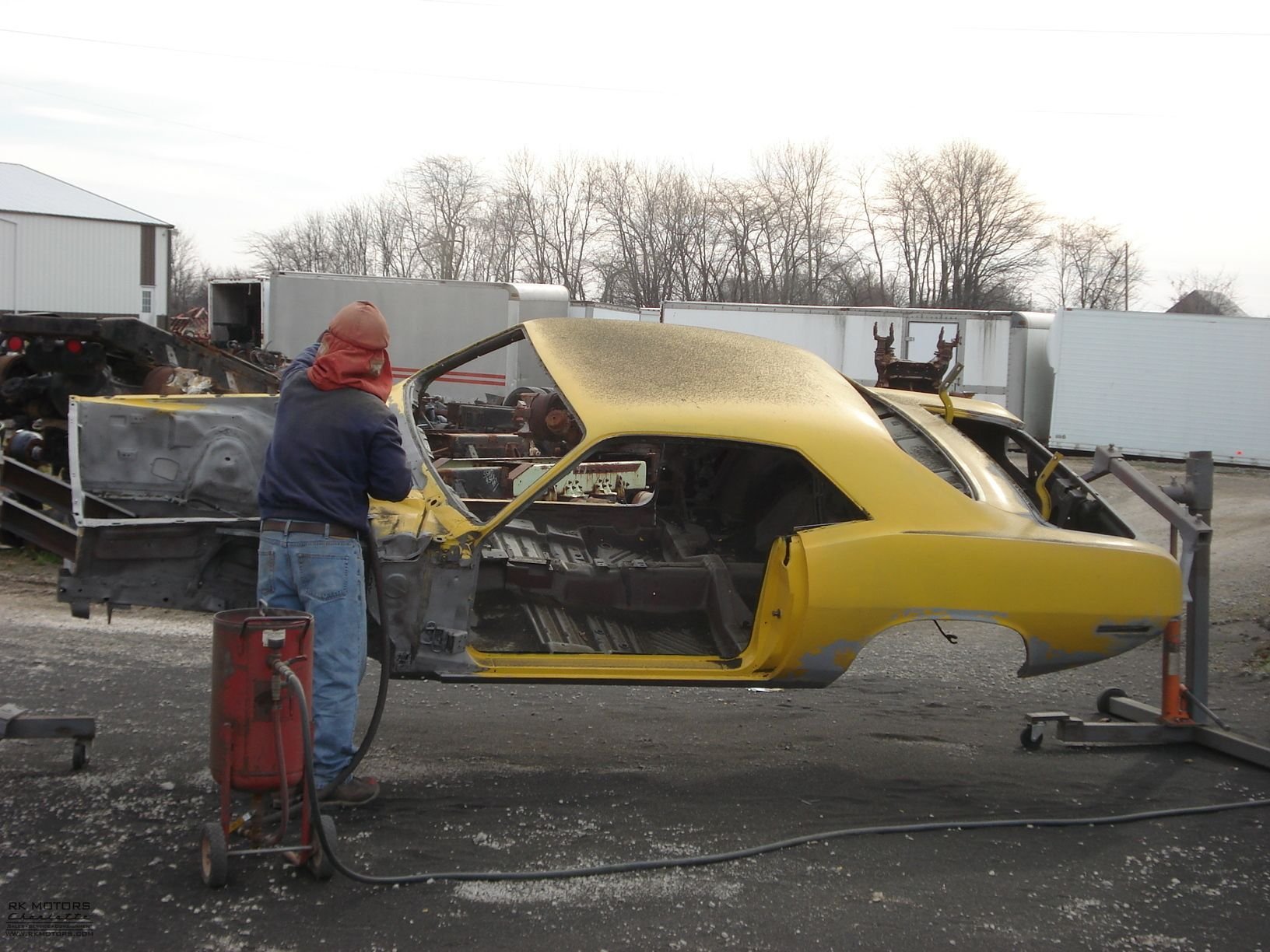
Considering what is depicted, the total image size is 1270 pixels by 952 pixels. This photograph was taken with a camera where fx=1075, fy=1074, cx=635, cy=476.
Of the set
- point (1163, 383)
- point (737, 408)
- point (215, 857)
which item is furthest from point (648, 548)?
point (1163, 383)

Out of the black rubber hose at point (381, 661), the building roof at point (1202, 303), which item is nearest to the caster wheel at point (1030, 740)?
the black rubber hose at point (381, 661)

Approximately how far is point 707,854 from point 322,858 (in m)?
1.23

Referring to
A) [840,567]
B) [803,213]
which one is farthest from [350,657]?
[803,213]

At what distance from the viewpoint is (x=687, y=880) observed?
335 centimetres

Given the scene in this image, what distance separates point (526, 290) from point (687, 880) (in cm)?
1458

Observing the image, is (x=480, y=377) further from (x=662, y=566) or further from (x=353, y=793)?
(x=353, y=793)

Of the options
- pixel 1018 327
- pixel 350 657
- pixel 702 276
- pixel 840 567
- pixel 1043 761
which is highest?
pixel 702 276

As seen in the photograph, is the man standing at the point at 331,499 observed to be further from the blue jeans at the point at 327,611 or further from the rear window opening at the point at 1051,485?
the rear window opening at the point at 1051,485

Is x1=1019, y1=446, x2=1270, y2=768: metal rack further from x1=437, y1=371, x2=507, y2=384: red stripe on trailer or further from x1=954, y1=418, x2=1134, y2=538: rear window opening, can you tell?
x1=437, y1=371, x2=507, y2=384: red stripe on trailer

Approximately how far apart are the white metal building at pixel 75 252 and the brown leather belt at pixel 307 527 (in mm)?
34903

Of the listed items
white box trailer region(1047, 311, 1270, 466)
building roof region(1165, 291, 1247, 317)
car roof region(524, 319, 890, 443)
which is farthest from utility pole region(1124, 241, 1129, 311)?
car roof region(524, 319, 890, 443)

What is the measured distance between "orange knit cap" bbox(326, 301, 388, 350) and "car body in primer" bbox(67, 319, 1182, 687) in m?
0.72

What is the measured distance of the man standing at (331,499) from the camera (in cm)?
346

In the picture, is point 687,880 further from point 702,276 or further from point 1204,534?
point 702,276
